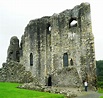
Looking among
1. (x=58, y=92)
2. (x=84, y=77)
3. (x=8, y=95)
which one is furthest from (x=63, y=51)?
(x=8, y=95)

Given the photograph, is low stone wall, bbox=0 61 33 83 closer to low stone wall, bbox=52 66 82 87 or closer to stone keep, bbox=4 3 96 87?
stone keep, bbox=4 3 96 87

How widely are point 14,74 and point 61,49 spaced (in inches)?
300

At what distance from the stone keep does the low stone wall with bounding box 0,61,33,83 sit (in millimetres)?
2520

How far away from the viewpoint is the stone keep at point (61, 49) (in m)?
33.8

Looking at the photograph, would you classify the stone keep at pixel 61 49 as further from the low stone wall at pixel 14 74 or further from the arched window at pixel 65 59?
the low stone wall at pixel 14 74

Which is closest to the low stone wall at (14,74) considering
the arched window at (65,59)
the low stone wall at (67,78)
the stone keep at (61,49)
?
the stone keep at (61,49)

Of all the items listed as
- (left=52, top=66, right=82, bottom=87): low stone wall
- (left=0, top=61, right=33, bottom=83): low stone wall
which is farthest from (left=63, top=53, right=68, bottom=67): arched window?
(left=0, top=61, right=33, bottom=83): low stone wall

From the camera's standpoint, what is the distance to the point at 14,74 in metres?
38.0

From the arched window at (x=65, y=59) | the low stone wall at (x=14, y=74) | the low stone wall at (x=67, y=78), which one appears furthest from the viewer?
the low stone wall at (x=14, y=74)

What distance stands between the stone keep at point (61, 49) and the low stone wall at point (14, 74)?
2.52 meters

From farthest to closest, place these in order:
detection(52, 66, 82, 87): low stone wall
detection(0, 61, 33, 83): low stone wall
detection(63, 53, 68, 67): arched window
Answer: detection(0, 61, 33, 83): low stone wall
detection(63, 53, 68, 67): arched window
detection(52, 66, 82, 87): low stone wall

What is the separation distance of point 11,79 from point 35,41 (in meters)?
7.40

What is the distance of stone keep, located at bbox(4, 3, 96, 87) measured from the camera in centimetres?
3378

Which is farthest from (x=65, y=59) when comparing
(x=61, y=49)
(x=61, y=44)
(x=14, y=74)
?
(x=14, y=74)
